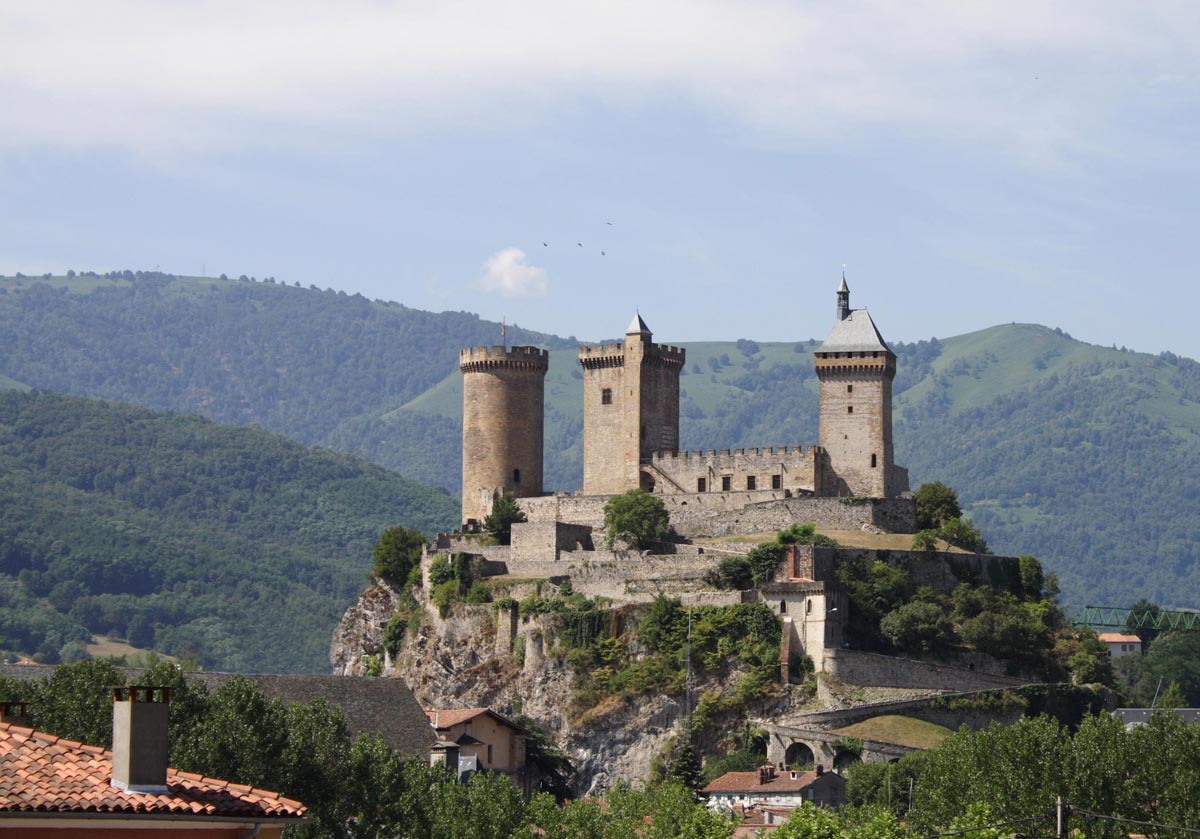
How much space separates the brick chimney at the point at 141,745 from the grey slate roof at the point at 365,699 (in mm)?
42938

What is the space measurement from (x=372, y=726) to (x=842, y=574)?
2303cm

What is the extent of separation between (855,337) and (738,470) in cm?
808

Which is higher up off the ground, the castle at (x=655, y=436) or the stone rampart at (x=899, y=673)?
the castle at (x=655, y=436)

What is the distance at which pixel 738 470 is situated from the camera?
96500 mm

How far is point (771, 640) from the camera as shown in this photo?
83.2m

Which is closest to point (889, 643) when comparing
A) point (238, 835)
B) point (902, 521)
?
point (902, 521)

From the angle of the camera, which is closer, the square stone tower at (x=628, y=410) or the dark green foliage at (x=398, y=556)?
the square stone tower at (x=628, y=410)

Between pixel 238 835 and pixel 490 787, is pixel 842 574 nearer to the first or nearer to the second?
pixel 490 787

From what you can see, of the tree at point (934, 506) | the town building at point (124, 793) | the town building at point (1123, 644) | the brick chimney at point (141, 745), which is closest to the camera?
the town building at point (124, 793)

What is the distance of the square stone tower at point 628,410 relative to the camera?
324 ft

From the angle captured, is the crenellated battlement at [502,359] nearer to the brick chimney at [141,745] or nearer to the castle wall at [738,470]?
the castle wall at [738,470]


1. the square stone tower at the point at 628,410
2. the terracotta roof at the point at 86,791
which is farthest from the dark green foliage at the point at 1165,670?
the terracotta roof at the point at 86,791

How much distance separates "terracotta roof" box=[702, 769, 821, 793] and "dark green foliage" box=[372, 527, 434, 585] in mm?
24834

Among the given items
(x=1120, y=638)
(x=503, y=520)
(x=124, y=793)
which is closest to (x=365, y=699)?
(x=503, y=520)
